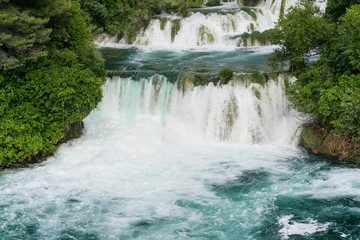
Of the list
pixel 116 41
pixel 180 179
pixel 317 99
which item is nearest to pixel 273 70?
pixel 317 99

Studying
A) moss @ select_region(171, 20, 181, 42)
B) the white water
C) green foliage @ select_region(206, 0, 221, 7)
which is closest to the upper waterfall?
moss @ select_region(171, 20, 181, 42)

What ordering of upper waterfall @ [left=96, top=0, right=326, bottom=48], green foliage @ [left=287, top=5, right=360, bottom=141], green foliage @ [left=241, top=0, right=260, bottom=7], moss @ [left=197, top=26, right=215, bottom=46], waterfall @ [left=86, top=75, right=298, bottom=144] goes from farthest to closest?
green foliage @ [left=241, top=0, right=260, bottom=7]
upper waterfall @ [left=96, top=0, right=326, bottom=48]
moss @ [left=197, top=26, right=215, bottom=46]
waterfall @ [left=86, top=75, right=298, bottom=144]
green foliage @ [left=287, top=5, right=360, bottom=141]

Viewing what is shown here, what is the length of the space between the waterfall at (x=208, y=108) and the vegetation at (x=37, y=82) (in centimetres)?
278

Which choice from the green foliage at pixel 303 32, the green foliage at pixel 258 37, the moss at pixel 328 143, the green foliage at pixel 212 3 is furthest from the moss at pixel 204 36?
the moss at pixel 328 143

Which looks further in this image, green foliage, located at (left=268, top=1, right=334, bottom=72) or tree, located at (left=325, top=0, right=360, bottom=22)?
tree, located at (left=325, top=0, right=360, bottom=22)

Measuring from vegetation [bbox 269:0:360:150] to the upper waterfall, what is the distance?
9881mm

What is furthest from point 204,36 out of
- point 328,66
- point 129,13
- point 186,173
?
point 186,173

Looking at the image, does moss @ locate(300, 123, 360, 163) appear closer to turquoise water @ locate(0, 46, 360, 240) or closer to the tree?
turquoise water @ locate(0, 46, 360, 240)

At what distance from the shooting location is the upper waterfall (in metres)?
27.5

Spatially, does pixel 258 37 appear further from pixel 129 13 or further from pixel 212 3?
pixel 212 3

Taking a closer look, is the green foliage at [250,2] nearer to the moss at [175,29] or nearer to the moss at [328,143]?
the moss at [175,29]

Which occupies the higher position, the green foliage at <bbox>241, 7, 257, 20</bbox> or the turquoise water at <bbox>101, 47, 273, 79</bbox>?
the green foliage at <bbox>241, 7, 257, 20</bbox>

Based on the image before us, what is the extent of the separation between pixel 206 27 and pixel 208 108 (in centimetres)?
1234

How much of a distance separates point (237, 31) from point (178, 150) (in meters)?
14.7
